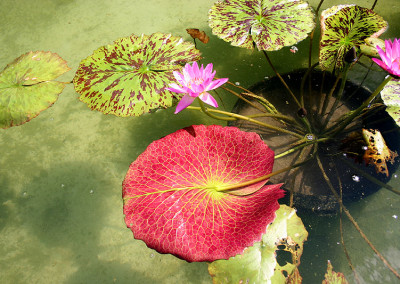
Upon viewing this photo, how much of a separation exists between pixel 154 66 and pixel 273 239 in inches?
35.3

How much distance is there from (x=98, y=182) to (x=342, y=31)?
145 cm

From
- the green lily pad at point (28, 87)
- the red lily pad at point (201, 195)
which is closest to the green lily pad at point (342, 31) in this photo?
the red lily pad at point (201, 195)

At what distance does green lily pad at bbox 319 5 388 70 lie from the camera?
4.44 feet

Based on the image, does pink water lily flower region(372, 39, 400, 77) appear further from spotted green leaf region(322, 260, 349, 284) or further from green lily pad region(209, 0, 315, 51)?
spotted green leaf region(322, 260, 349, 284)

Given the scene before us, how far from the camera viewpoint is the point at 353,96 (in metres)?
1.59

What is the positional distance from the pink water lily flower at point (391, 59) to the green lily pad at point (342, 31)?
1.15 feet

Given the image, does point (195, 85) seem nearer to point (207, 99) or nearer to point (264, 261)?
point (207, 99)

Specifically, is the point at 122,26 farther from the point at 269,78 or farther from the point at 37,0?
the point at 269,78

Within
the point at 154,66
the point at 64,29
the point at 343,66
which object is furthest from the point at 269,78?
the point at 64,29

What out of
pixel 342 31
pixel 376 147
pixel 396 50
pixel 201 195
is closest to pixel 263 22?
pixel 342 31

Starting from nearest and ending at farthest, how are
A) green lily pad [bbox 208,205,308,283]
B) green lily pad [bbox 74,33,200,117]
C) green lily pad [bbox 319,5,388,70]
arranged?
green lily pad [bbox 208,205,308,283] < green lily pad [bbox 74,33,200,117] < green lily pad [bbox 319,5,388,70]

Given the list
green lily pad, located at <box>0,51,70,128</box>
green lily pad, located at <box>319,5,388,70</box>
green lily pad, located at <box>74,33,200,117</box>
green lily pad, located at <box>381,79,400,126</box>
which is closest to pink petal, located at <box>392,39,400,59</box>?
green lily pad, located at <box>381,79,400,126</box>

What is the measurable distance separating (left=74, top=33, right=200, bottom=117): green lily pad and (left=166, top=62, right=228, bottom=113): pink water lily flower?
0.24m

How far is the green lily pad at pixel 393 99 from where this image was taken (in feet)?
3.80
